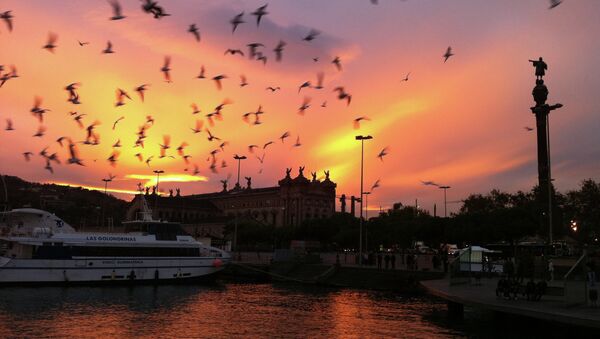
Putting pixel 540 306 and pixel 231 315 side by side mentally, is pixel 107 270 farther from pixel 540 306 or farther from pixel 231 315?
pixel 540 306

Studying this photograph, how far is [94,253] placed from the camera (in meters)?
55.9

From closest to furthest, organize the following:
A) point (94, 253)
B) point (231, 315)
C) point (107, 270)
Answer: point (231, 315) → point (94, 253) → point (107, 270)

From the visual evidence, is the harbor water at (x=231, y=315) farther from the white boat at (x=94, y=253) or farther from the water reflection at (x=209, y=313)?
the white boat at (x=94, y=253)

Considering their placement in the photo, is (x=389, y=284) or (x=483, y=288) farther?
(x=389, y=284)

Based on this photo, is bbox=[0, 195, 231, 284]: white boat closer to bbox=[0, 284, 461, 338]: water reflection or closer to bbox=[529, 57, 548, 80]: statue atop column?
bbox=[0, 284, 461, 338]: water reflection

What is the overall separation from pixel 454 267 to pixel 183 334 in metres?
19.2

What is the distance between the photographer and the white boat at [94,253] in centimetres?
5275

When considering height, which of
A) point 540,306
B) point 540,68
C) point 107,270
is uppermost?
point 540,68

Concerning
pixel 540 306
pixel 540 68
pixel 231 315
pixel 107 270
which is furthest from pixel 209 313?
pixel 540 68

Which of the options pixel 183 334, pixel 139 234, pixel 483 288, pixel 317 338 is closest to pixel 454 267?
pixel 483 288

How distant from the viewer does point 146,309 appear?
36562 mm

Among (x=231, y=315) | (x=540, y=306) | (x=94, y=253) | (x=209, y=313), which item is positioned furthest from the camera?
(x=94, y=253)

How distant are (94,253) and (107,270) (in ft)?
7.25

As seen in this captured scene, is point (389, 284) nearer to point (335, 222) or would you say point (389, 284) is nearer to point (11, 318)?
point (11, 318)
